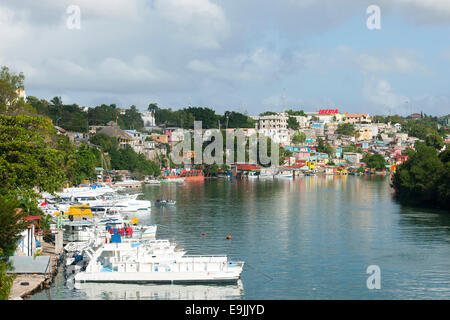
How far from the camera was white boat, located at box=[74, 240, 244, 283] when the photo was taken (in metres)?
22.0

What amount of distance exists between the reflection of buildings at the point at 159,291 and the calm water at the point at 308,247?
0.12 ft

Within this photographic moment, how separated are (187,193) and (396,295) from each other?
42086 millimetres

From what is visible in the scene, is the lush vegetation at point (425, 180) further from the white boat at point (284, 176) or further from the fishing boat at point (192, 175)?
the white boat at point (284, 176)

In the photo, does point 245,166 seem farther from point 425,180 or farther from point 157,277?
point 157,277

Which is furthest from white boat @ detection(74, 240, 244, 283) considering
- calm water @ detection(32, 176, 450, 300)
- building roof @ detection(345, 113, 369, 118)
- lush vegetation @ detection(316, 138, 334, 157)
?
building roof @ detection(345, 113, 369, 118)

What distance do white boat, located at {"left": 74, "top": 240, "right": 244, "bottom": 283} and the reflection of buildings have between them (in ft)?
0.86

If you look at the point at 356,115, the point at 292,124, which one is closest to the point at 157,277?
the point at 292,124

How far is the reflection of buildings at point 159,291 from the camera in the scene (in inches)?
810

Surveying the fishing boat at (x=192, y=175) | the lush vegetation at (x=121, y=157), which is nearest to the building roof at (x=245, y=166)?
the fishing boat at (x=192, y=175)

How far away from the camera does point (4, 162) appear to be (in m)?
22.9

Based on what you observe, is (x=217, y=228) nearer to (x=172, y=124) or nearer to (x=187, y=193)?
(x=187, y=193)

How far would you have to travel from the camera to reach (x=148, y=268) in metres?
22.3

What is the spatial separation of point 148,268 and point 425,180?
3297 centimetres
